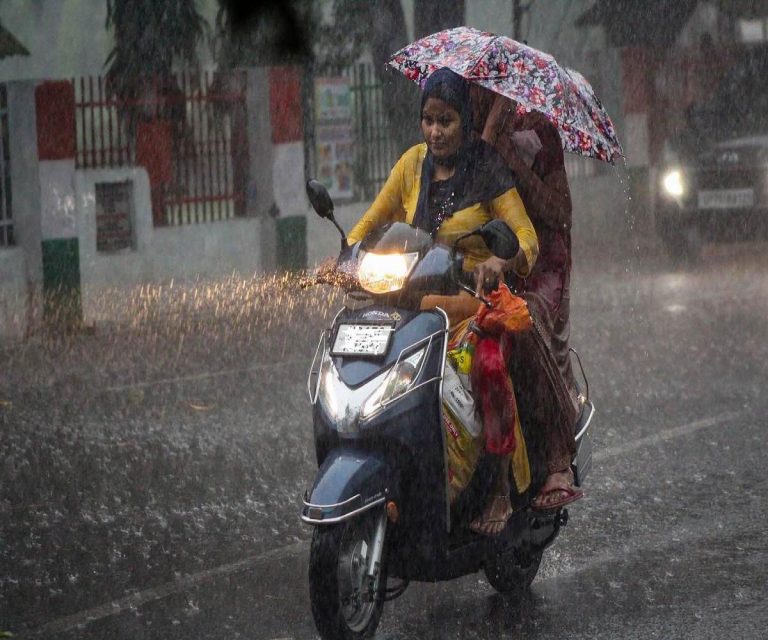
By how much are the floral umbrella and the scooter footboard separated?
1341 millimetres

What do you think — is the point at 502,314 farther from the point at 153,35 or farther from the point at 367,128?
the point at 367,128

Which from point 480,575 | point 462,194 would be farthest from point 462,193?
point 480,575

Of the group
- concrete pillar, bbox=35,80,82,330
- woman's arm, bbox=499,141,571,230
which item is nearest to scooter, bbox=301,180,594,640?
woman's arm, bbox=499,141,571,230

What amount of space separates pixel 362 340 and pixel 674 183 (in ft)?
42.6

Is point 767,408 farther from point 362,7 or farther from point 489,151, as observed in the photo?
point 362,7

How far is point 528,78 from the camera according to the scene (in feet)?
17.9

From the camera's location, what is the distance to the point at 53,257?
14250mm

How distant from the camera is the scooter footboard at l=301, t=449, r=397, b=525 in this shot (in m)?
4.73

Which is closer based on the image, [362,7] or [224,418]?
[224,418]

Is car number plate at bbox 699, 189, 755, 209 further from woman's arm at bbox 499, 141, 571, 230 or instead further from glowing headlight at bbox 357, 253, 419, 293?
glowing headlight at bbox 357, 253, 419, 293

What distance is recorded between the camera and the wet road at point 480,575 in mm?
5418

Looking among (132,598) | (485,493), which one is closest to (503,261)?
(485,493)

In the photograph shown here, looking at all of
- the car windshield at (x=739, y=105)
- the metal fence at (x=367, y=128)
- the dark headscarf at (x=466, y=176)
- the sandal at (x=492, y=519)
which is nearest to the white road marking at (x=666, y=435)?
the sandal at (x=492, y=519)

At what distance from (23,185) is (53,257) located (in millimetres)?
680
